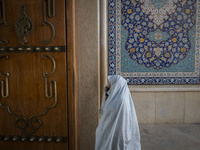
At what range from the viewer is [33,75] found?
854 mm

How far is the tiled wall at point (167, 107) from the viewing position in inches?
87.3

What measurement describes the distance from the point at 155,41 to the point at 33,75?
1833 millimetres

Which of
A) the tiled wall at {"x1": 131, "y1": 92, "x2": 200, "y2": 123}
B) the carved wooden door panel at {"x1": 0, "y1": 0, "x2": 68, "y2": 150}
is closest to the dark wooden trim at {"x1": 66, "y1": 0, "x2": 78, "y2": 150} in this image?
the carved wooden door panel at {"x1": 0, "y1": 0, "x2": 68, "y2": 150}

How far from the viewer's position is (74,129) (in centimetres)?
88

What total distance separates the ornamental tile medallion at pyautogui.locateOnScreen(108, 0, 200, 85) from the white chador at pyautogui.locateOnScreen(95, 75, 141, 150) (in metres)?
1.15

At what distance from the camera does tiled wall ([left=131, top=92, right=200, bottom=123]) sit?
2.22 m

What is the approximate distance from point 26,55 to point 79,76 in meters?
0.33

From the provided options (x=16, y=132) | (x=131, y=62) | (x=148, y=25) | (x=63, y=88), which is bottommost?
(x=16, y=132)

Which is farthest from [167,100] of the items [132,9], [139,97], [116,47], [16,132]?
[16,132]

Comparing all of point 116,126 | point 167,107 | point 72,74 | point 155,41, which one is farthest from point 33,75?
point 167,107

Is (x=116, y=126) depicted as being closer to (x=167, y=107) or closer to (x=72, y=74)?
(x=72, y=74)

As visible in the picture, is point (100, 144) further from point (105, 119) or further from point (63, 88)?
point (63, 88)

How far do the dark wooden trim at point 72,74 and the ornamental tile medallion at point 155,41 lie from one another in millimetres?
1353

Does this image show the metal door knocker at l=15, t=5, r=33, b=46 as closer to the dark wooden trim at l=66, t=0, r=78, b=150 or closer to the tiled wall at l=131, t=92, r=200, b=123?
the dark wooden trim at l=66, t=0, r=78, b=150
